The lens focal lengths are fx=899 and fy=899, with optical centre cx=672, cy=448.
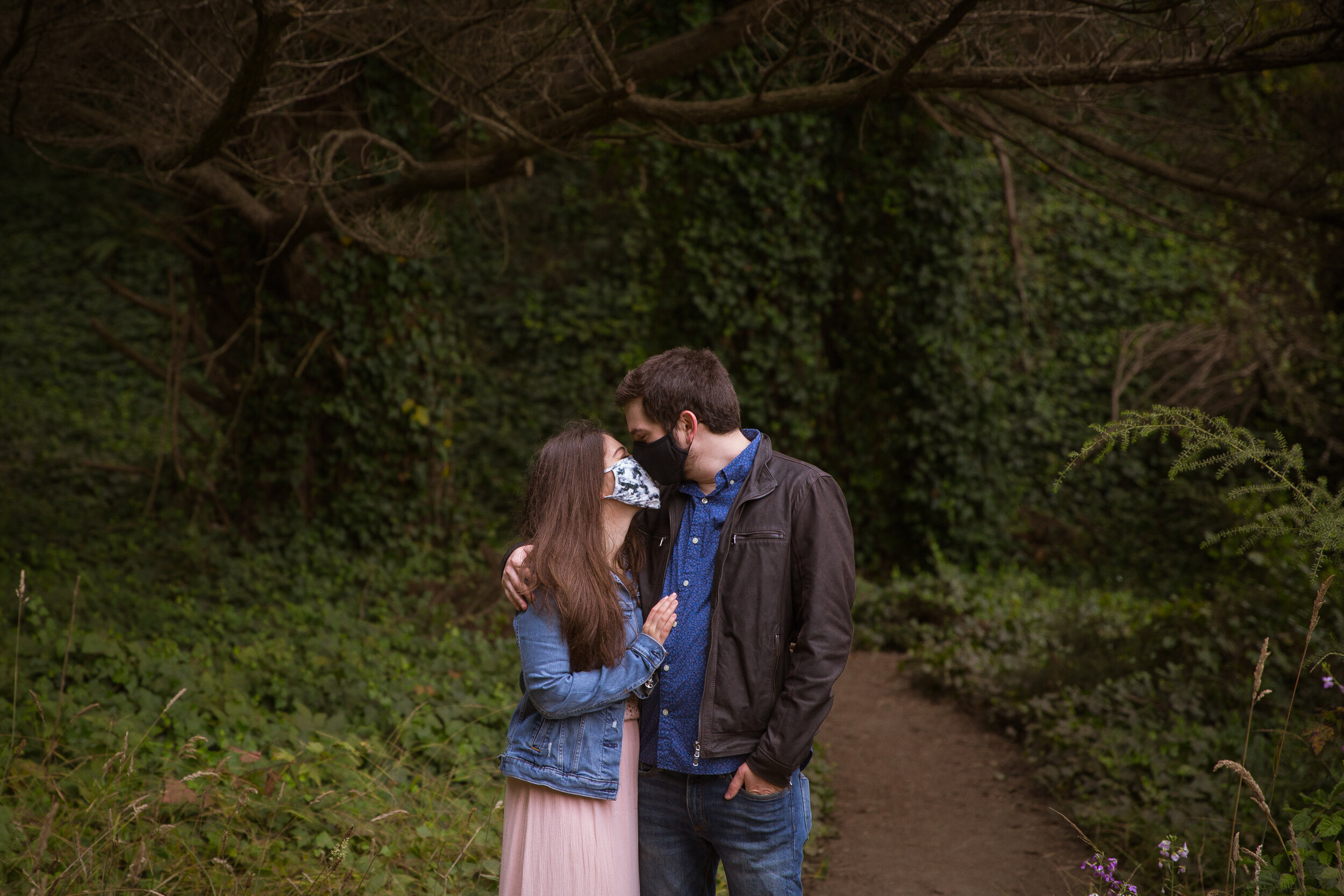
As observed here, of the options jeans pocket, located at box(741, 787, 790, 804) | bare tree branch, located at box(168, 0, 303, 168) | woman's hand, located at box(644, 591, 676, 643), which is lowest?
jeans pocket, located at box(741, 787, 790, 804)

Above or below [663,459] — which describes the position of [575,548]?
below

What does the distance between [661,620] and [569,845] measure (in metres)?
0.57

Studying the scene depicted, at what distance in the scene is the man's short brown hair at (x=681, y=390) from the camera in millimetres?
2275

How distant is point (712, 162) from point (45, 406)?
9.38 metres

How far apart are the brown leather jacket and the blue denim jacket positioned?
0.19m

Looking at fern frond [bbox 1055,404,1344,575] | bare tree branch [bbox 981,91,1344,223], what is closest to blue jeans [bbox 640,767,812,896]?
fern frond [bbox 1055,404,1344,575]

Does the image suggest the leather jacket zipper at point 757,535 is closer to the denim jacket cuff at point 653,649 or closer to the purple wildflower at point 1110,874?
the denim jacket cuff at point 653,649

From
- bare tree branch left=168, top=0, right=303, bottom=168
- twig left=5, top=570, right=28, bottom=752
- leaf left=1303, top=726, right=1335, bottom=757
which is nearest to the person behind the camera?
leaf left=1303, top=726, right=1335, bottom=757

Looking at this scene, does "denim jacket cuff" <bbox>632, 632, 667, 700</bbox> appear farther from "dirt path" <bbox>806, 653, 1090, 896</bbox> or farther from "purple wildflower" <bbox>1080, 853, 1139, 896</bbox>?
"dirt path" <bbox>806, 653, 1090, 896</bbox>

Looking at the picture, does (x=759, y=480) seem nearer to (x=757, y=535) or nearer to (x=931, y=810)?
(x=757, y=535)

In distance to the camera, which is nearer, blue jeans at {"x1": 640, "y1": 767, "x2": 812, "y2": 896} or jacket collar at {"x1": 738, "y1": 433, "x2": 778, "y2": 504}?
blue jeans at {"x1": 640, "y1": 767, "x2": 812, "y2": 896}

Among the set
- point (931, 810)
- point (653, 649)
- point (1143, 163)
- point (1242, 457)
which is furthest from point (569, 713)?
point (1143, 163)

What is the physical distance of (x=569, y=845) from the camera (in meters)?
2.14

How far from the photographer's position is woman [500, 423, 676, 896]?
212cm
